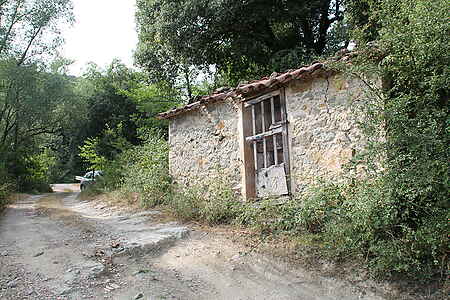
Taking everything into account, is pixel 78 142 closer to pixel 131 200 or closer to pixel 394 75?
pixel 131 200

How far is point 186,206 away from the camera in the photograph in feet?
22.6

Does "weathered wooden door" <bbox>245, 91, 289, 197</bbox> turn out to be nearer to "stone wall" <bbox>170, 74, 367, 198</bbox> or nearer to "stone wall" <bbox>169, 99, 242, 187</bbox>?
"stone wall" <bbox>170, 74, 367, 198</bbox>

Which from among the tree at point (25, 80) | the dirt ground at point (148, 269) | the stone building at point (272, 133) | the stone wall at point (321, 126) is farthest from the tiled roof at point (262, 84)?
the tree at point (25, 80)

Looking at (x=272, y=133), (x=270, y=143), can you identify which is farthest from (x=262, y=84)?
(x=270, y=143)

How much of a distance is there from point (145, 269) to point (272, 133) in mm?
3259

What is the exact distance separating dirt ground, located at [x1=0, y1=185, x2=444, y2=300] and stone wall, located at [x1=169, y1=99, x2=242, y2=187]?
1.43 metres

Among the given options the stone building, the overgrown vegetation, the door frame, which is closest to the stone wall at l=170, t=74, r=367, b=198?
the stone building

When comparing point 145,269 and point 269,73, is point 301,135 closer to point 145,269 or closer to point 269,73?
point 145,269

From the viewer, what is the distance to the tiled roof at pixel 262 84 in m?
5.42

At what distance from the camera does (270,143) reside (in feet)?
21.8

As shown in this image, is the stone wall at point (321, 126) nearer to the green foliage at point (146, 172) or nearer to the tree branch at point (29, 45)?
the green foliage at point (146, 172)

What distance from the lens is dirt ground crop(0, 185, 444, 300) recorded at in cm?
388

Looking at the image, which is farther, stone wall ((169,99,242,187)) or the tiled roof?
stone wall ((169,99,242,187))

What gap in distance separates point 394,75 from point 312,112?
4.92 ft
